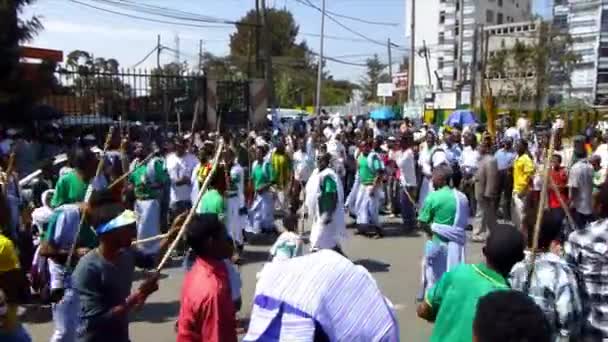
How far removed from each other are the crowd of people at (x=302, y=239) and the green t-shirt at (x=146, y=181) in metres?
0.03

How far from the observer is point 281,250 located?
634 centimetres

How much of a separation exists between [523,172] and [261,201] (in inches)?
173

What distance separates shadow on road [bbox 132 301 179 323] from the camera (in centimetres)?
761

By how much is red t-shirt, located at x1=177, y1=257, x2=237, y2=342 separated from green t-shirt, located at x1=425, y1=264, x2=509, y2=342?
114 cm

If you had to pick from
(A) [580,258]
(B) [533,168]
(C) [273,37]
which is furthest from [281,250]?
(C) [273,37]

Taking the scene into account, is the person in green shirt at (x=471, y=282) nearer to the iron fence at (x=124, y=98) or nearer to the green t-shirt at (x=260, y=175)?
the green t-shirt at (x=260, y=175)

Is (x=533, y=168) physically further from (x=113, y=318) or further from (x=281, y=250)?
(x=113, y=318)

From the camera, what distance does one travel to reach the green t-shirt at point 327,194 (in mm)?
9555

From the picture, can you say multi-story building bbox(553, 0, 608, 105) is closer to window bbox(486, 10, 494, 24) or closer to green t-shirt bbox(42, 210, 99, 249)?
window bbox(486, 10, 494, 24)

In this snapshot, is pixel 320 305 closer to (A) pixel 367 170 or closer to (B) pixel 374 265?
(B) pixel 374 265

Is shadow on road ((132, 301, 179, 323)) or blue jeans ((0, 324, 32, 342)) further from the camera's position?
shadow on road ((132, 301, 179, 323))

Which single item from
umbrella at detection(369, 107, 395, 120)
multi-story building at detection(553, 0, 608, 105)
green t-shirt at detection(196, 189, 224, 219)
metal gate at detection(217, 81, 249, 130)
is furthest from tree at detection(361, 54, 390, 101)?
green t-shirt at detection(196, 189, 224, 219)

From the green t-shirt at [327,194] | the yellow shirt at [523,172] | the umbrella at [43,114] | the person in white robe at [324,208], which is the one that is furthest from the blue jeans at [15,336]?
the umbrella at [43,114]

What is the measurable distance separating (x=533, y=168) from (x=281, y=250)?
677 cm
